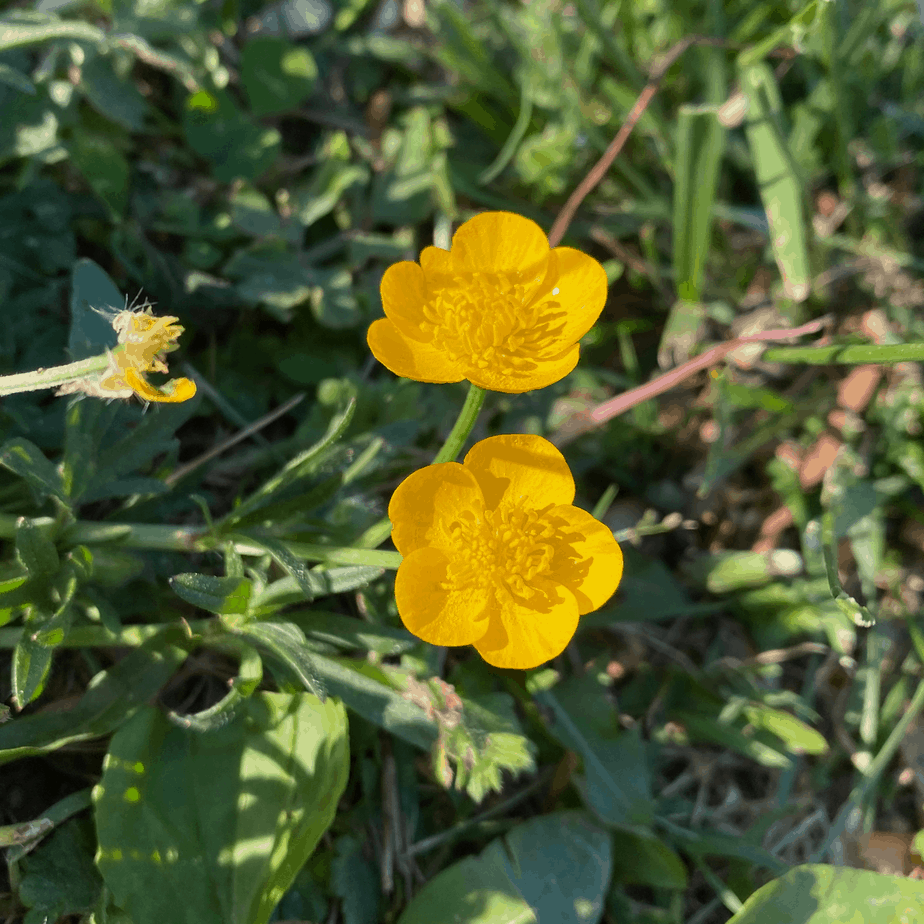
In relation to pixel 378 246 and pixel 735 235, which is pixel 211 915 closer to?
pixel 378 246

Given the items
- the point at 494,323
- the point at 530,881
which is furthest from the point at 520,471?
the point at 530,881

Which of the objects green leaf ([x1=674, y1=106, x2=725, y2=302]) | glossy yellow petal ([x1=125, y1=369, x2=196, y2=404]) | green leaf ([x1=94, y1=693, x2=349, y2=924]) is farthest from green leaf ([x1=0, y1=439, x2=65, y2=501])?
green leaf ([x1=674, y1=106, x2=725, y2=302])

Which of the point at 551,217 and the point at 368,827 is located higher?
the point at 551,217

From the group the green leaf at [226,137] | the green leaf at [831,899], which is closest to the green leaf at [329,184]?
the green leaf at [226,137]

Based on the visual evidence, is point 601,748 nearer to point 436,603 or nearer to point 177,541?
point 436,603

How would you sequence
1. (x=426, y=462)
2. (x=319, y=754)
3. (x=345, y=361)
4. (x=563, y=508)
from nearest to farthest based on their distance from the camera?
(x=563, y=508) → (x=319, y=754) → (x=426, y=462) → (x=345, y=361)

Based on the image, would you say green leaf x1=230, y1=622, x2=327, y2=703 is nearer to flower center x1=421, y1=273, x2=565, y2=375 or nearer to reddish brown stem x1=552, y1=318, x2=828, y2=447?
flower center x1=421, y1=273, x2=565, y2=375

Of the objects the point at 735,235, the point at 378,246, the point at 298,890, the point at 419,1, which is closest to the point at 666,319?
the point at 735,235
